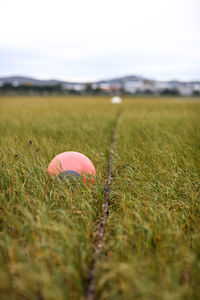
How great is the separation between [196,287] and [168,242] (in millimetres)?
335

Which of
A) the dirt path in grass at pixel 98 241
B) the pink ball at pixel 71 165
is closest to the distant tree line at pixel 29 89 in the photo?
the pink ball at pixel 71 165

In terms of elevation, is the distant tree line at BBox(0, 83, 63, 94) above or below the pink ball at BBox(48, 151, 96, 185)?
above

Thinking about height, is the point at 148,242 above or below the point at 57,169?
below

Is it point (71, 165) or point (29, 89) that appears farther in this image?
point (29, 89)

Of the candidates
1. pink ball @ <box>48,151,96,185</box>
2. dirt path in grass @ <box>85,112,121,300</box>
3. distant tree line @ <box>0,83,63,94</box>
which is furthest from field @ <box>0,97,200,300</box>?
distant tree line @ <box>0,83,63,94</box>

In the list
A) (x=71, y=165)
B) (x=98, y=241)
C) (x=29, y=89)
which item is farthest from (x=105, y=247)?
(x=29, y=89)

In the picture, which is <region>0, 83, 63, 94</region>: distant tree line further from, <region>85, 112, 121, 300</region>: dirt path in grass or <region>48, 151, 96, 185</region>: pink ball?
<region>85, 112, 121, 300</region>: dirt path in grass

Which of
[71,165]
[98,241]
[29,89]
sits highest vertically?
[29,89]

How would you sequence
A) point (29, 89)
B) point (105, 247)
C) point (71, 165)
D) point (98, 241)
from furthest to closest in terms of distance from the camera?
point (29, 89), point (71, 165), point (98, 241), point (105, 247)

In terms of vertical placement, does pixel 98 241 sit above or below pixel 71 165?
below

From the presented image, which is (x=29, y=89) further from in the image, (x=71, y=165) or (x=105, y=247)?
(x=105, y=247)

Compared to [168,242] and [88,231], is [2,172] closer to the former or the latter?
[88,231]

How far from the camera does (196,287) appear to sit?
1357 millimetres

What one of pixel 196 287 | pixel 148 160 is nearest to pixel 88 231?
pixel 196 287
